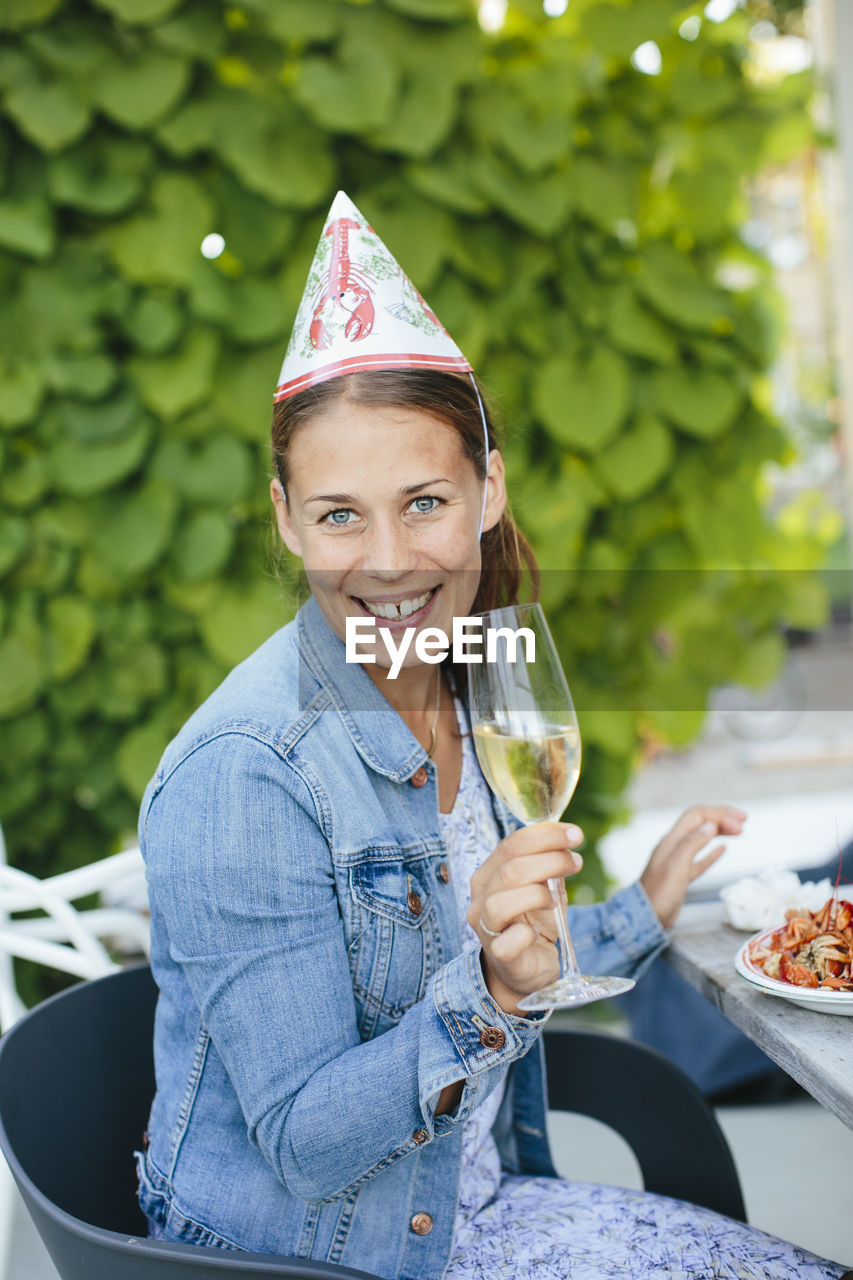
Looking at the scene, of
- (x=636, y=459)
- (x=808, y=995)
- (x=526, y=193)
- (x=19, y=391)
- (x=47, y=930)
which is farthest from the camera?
(x=636, y=459)

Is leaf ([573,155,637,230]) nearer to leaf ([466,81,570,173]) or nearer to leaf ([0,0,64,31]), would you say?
leaf ([466,81,570,173])

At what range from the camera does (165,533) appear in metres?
2.23

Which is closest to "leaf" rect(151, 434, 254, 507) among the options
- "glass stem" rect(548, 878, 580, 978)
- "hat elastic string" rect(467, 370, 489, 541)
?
"hat elastic string" rect(467, 370, 489, 541)

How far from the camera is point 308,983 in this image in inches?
34.3

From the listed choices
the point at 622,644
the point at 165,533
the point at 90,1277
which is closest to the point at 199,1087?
the point at 90,1277

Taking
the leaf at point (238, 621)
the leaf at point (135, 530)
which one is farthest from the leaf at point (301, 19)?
the leaf at point (238, 621)

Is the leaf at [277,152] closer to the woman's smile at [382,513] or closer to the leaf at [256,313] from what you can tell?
the leaf at [256,313]

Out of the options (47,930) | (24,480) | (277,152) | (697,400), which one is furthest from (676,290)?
(47,930)

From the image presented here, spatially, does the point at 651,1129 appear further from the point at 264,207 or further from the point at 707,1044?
the point at 264,207

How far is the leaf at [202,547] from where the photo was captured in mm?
2252

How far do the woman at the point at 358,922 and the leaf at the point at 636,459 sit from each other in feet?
4.10

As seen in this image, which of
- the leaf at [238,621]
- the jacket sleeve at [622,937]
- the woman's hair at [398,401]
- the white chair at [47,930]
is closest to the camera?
the woman's hair at [398,401]

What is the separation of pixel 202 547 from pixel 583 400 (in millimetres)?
832

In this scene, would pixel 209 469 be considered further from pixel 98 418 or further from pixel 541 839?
pixel 541 839
